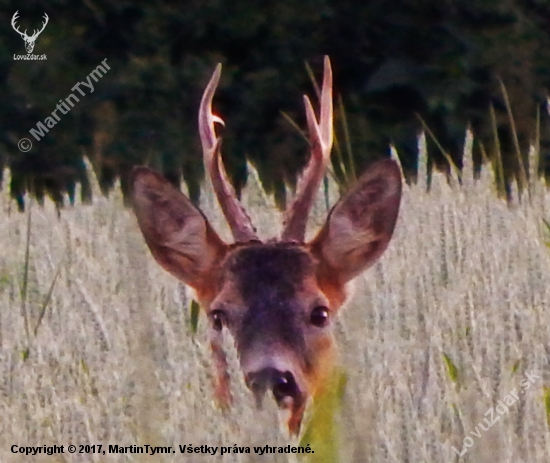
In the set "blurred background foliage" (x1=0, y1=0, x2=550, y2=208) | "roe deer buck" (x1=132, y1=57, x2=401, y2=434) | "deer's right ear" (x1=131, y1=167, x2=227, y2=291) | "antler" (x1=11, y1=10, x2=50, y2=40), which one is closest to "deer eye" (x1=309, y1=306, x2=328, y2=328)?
"roe deer buck" (x1=132, y1=57, x2=401, y2=434)

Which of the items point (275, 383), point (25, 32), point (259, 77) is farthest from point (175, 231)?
point (25, 32)

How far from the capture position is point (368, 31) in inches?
316

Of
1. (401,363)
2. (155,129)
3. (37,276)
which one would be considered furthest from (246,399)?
(155,129)

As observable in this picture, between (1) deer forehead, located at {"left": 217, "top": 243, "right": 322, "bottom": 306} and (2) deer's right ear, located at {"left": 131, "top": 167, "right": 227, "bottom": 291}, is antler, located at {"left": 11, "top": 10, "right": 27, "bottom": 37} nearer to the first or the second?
(2) deer's right ear, located at {"left": 131, "top": 167, "right": 227, "bottom": 291}

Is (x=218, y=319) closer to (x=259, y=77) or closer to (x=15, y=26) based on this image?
(x=259, y=77)

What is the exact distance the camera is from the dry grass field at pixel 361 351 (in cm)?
231

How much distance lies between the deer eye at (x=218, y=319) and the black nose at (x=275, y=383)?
0.21 m

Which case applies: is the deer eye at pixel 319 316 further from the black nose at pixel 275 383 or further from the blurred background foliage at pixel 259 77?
the blurred background foliage at pixel 259 77

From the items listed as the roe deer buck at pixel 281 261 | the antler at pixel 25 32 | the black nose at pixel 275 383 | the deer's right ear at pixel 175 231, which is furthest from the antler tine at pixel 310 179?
the antler at pixel 25 32

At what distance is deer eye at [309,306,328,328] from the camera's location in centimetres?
278

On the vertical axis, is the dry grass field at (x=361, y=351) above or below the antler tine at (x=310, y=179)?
below

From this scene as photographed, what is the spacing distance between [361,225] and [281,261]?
0.22 meters

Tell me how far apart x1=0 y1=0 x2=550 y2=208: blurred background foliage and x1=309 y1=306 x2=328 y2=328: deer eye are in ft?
15.0

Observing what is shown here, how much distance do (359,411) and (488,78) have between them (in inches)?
214
